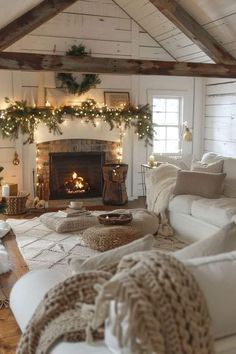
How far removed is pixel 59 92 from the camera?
679 centimetres

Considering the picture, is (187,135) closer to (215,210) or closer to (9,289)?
→ (215,210)

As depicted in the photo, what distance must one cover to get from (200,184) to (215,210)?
0.65 meters

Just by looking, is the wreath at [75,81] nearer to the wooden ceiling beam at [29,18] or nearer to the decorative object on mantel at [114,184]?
the wooden ceiling beam at [29,18]

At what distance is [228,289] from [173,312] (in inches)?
12.2

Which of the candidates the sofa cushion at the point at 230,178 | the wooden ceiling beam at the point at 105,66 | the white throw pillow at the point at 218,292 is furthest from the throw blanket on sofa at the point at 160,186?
the white throw pillow at the point at 218,292

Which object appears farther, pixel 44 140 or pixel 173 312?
pixel 44 140

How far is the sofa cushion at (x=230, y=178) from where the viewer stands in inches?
200

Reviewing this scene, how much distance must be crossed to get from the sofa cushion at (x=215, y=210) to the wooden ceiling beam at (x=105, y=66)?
215cm

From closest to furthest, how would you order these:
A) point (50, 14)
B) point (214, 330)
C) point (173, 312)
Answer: point (173, 312) → point (214, 330) → point (50, 14)

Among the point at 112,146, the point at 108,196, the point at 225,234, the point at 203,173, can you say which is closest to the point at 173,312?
the point at 225,234

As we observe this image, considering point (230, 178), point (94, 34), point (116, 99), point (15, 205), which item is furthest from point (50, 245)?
point (94, 34)

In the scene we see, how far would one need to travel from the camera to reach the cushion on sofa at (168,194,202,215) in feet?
15.8

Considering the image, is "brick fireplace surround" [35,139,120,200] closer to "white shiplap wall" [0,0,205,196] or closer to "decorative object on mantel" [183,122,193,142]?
"white shiplap wall" [0,0,205,196]

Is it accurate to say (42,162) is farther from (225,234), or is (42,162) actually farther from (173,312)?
(173,312)
